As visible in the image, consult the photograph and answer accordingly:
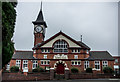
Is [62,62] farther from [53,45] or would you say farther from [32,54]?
[32,54]

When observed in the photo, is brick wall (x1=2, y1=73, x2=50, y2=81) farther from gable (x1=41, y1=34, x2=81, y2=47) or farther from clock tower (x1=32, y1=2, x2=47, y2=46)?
clock tower (x1=32, y1=2, x2=47, y2=46)

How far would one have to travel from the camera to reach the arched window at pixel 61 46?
30953 mm

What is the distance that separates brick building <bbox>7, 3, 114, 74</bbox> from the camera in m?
30.3

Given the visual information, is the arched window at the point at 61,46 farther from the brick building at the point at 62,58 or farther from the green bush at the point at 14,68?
the green bush at the point at 14,68

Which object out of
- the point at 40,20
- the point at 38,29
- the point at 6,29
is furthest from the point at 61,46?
the point at 6,29

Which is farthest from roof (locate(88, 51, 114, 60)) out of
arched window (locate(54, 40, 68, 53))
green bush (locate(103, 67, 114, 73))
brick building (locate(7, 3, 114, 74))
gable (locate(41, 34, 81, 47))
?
arched window (locate(54, 40, 68, 53))

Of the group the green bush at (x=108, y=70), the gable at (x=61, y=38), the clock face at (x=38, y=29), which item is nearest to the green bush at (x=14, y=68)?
the gable at (x=61, y=38)

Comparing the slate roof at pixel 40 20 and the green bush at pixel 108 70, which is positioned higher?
the slate roof at pixel 40 20

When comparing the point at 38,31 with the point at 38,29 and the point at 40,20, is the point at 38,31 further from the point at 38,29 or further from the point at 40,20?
the point at 40,20

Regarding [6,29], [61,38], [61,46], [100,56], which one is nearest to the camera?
[6,29]

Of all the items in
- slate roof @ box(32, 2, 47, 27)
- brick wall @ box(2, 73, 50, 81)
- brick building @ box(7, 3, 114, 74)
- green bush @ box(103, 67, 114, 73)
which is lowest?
brick wall @ box(2, 73, 50, 81)

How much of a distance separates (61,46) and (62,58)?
2.57 metres

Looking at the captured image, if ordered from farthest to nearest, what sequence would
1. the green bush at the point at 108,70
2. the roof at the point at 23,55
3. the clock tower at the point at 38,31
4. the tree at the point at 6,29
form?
the clock tower at the point at 38,31, the roof at the point at 23,55, the green bush at the point at 108,70, the tree at the point at 6,29

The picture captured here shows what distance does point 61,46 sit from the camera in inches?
1225
